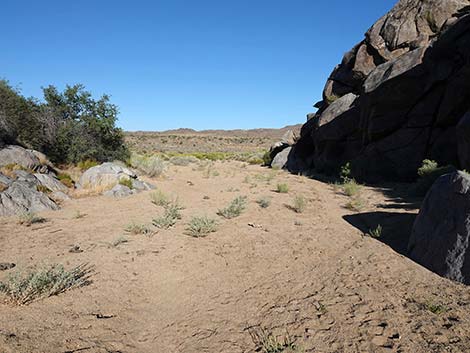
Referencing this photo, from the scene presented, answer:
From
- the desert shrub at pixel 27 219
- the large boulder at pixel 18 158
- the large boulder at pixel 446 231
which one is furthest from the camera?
the large boulder at pixel 18 158

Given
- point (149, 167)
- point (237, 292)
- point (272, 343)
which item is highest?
point (149, 167)

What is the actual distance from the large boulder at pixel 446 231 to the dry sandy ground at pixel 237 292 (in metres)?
0.22

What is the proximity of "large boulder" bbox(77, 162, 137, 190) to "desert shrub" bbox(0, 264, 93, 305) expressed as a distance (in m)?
7.56

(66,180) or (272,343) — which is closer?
(272,343)

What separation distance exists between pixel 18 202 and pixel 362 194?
37.2ft

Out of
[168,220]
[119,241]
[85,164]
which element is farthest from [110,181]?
[119,241]

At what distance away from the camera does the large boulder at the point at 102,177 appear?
1154 cm

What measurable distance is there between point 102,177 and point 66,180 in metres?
1.45

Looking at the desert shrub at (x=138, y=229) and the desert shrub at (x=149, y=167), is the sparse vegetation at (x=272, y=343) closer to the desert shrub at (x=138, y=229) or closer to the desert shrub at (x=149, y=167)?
the desert shrub at (x=138, y=229)

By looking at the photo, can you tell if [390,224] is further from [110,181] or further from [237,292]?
[110,181]

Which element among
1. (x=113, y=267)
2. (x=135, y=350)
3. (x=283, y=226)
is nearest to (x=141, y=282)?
(x=113, y=267)

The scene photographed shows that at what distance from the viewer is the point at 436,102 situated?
39.9ft

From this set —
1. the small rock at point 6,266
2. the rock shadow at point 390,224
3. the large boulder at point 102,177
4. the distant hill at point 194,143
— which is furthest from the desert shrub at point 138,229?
the distant hill at point 194,143

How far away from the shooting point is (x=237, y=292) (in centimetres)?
435
